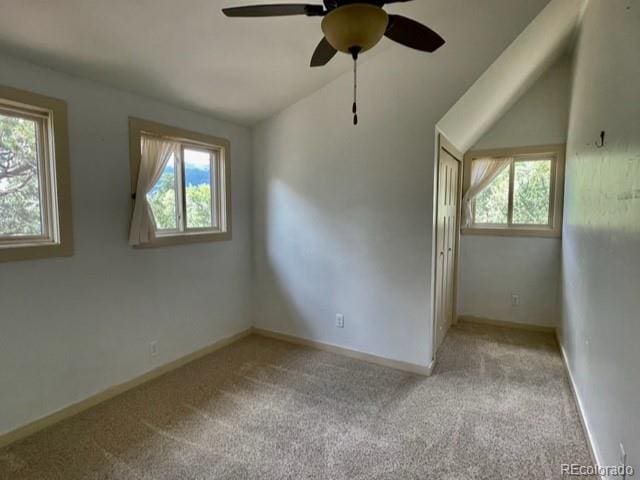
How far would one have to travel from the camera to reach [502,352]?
3.30 meters

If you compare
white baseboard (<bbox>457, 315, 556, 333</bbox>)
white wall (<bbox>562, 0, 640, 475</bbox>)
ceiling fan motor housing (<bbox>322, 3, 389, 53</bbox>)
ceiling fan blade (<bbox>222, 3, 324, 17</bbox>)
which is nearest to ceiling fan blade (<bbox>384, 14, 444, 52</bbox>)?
ceiling fan motor housing (<bbox>322, 3, 389, 53</bbox>)

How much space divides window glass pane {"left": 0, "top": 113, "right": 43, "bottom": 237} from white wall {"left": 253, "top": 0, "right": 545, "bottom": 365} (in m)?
1.92

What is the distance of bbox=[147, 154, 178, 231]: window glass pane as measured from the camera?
2.85m

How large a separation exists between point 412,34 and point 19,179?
2.45 meters

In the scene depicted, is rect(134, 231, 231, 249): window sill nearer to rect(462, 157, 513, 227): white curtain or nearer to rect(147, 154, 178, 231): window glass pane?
rect(147, 154, 178, 231): window glass pane

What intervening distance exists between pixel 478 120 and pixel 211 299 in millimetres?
3193

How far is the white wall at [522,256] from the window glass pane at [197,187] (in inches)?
122

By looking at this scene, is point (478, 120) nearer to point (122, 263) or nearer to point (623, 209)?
point (623, 209)

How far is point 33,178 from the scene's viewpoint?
2137mm

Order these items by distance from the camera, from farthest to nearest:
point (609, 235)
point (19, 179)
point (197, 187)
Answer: point (197, 187), point (19, 179), point (609, 235)

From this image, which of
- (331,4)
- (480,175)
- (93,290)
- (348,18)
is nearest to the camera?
(348,18)

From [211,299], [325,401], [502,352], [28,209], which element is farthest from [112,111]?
[502,352]

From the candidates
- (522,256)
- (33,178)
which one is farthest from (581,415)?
(33,178)

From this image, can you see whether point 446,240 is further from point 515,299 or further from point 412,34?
point 412,34
